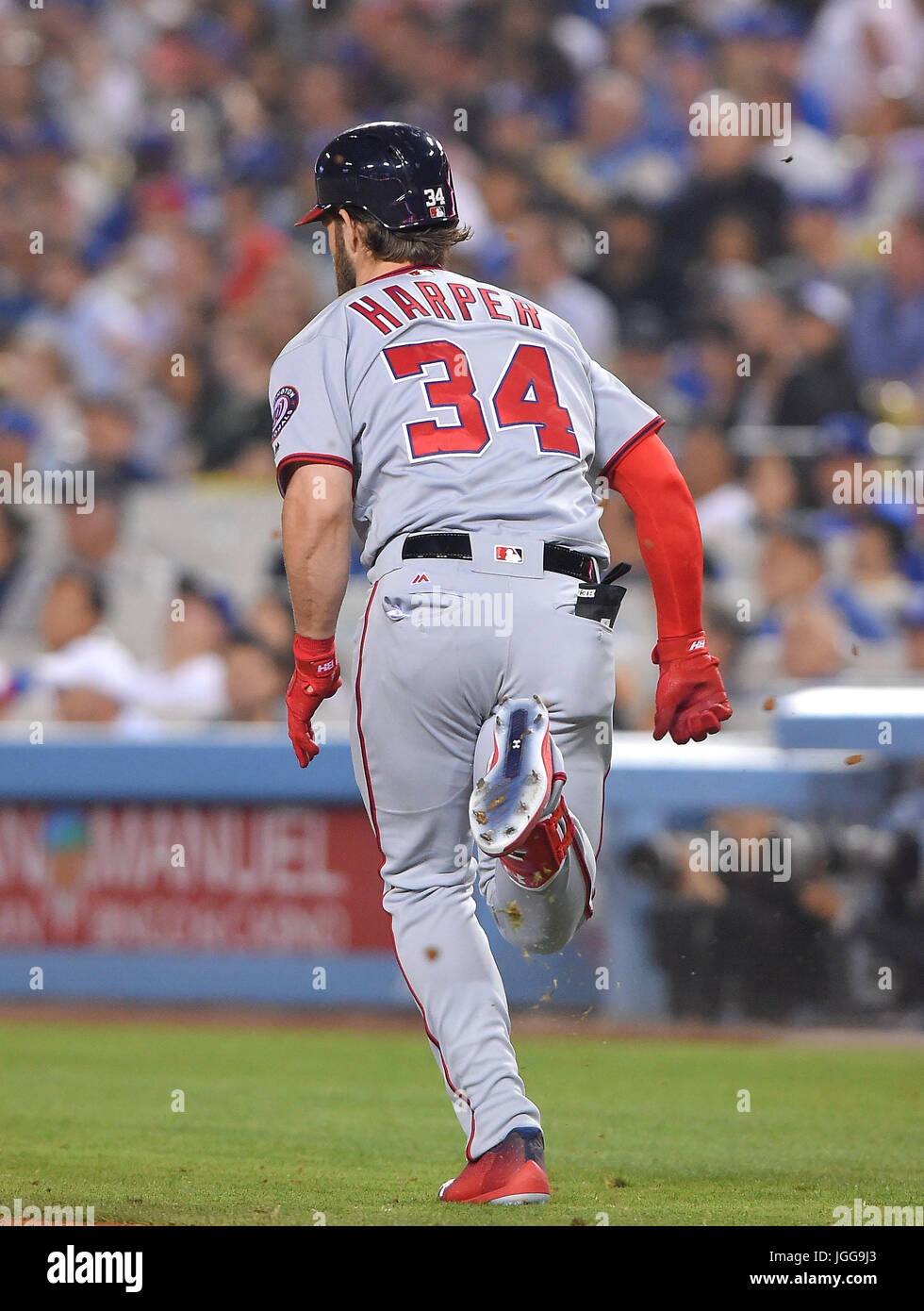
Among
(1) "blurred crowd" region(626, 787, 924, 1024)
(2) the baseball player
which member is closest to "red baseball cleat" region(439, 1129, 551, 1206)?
(2) the baseball player

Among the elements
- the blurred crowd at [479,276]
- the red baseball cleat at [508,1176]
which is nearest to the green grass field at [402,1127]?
the red baseball cleat at [508,1176]

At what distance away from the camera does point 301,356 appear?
3.57 metres

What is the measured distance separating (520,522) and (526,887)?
2.25 feet

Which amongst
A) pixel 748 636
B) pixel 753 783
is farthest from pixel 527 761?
pixel 748 636

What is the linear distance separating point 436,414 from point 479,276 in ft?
21.7

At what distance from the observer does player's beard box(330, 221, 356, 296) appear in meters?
3.76

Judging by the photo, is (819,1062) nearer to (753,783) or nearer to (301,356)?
(753,783)

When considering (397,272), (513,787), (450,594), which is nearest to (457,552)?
(450,594)

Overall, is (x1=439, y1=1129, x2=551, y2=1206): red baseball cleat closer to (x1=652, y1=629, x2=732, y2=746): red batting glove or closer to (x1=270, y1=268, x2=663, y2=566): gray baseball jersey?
(x1=652, y1=629, x2=732, y2=746): red batting glove

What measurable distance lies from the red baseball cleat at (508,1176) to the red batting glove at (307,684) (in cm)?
81

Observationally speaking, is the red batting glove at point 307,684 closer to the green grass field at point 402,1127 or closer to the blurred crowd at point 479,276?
the green grass field at point 402,1127

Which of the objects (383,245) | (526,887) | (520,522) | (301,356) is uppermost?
(383,245)

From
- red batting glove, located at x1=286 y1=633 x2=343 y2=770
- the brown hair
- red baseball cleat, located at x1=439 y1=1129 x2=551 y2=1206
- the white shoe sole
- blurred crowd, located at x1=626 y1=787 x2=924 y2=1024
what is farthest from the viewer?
blurred crowd, located at x1=626 y1=787 x2=924 y2=1024

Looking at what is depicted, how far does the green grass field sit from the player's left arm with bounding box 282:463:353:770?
92 centimetres
